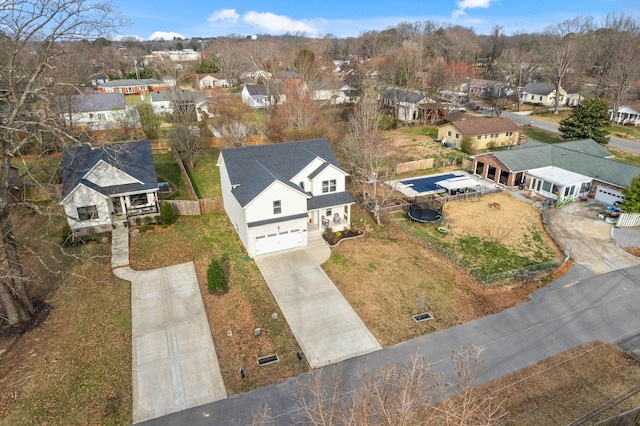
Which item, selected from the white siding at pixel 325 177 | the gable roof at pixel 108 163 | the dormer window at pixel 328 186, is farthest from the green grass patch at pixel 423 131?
the gable roof at pixel 108 163

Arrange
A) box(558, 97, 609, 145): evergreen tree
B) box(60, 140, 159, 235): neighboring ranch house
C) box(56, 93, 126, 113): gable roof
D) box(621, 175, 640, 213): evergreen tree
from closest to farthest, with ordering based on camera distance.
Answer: box(60, 140, 159, 235): neighboring ranch house
box(621, 175, 640, 213): evergreen tree
box(558, 97, 609, 145): evergreen tree
box(56, 93, 126, 113): gable roof

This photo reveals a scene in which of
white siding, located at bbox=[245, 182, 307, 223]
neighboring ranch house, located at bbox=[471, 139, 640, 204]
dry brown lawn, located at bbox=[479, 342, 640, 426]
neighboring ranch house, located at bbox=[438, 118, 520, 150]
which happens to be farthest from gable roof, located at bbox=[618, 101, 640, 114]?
white siding, located at bbox=[245, 182, 307, 223]

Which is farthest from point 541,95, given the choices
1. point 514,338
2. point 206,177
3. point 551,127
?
point 514,338

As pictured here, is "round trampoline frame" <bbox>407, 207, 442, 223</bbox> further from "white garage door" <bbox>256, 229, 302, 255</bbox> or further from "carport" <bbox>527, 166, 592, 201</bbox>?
"carport" <bbox>527, 166, 592, 201</bbox>

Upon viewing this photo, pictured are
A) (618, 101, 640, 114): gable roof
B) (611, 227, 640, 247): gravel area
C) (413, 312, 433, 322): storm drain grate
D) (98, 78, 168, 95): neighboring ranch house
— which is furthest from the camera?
(98, 78, 168, 95): neighboring ranch house

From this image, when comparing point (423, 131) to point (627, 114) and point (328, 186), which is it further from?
point (328, 186)

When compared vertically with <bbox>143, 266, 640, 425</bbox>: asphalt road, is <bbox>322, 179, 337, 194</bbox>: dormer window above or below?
above

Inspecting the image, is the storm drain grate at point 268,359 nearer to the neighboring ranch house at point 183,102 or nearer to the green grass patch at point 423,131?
the neighboring ranch house at point 183,102
